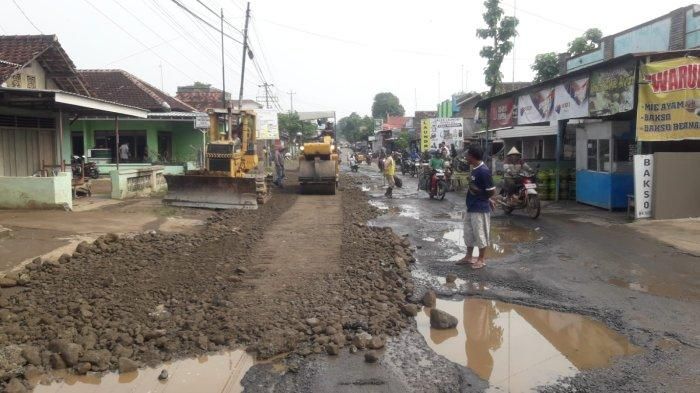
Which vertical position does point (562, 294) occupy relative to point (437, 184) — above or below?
below

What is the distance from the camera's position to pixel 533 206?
12.7 metres

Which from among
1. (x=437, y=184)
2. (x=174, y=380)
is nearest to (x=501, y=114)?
(x=437, y=184)

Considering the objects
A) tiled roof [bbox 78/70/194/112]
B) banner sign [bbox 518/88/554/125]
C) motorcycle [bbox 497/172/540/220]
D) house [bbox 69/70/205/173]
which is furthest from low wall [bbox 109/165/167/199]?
banner sign [bbox 518/88/554/125]

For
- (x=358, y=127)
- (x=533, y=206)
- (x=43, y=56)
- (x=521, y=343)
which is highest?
(x=358, y=127)

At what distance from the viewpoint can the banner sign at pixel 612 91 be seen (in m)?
11.5

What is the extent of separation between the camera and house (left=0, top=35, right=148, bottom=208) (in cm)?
1202

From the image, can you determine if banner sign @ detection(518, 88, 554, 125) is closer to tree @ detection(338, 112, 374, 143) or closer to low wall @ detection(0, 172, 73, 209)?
low wall @ detection(0, 172, 73, 209)

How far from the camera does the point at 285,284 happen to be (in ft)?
21.9

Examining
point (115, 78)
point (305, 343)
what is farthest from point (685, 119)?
point (115, 78)

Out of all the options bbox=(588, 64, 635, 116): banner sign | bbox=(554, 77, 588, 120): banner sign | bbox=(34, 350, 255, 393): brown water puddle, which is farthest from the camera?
bbox=(554, 77, 588, 120): banner sign

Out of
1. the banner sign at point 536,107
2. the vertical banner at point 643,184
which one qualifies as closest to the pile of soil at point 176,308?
the vertical banner at point 643,184

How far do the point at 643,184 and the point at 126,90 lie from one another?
75.8 ft

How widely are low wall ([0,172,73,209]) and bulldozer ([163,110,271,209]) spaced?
2.80 meters

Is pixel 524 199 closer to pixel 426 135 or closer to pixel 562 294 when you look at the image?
pixel 562 294
